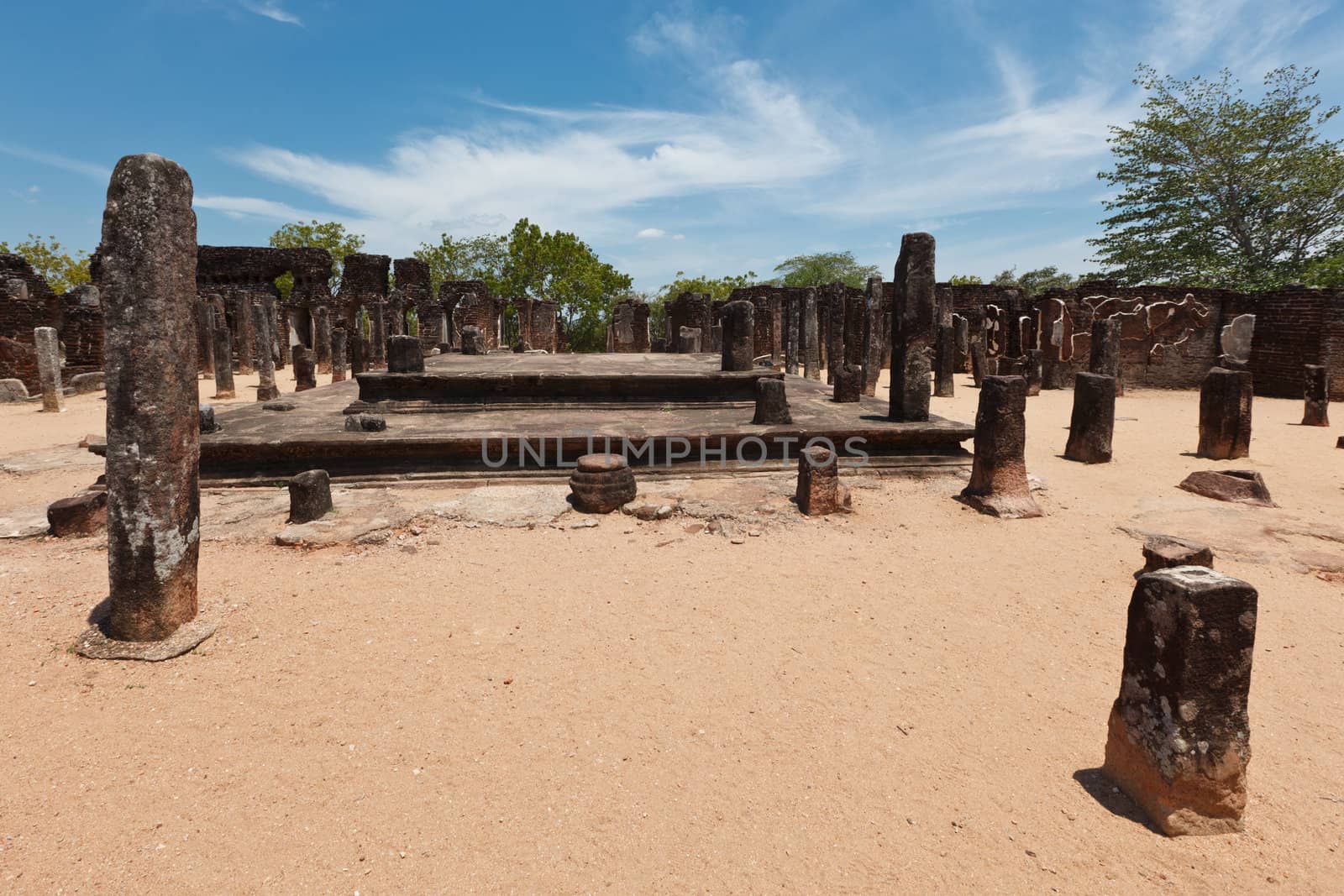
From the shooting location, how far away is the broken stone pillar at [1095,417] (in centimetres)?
781

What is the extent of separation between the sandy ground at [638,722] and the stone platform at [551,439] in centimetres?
146

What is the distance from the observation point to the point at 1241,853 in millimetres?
2088

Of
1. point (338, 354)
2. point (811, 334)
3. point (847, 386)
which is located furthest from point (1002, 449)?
point (338, 354)

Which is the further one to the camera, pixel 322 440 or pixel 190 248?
pixel 322 440

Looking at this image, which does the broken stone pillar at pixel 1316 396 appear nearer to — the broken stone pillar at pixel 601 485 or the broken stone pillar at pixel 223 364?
the broken stone pillar at pixel 601 485

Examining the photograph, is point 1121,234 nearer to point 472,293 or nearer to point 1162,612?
point 472,293

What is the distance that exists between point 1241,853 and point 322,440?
21.7ft

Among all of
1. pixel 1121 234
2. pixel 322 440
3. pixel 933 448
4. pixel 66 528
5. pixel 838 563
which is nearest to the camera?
pixel 838 563

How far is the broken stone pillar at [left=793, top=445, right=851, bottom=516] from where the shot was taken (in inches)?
218

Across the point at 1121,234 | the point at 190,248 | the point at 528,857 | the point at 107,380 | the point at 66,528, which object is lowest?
the point at 528,857

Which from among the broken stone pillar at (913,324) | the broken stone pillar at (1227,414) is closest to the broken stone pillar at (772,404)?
the broken stone pillar at (913,324)

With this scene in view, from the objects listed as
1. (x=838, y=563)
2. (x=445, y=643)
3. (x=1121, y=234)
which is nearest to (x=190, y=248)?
(x=445, y=643)

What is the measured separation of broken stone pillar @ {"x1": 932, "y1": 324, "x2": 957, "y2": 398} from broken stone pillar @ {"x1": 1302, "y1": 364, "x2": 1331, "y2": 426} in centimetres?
555

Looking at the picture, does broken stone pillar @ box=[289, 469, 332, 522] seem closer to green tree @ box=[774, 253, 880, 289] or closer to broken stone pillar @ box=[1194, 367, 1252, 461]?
broken stone pillar @ box=[1194, 367, 1252, 461]
